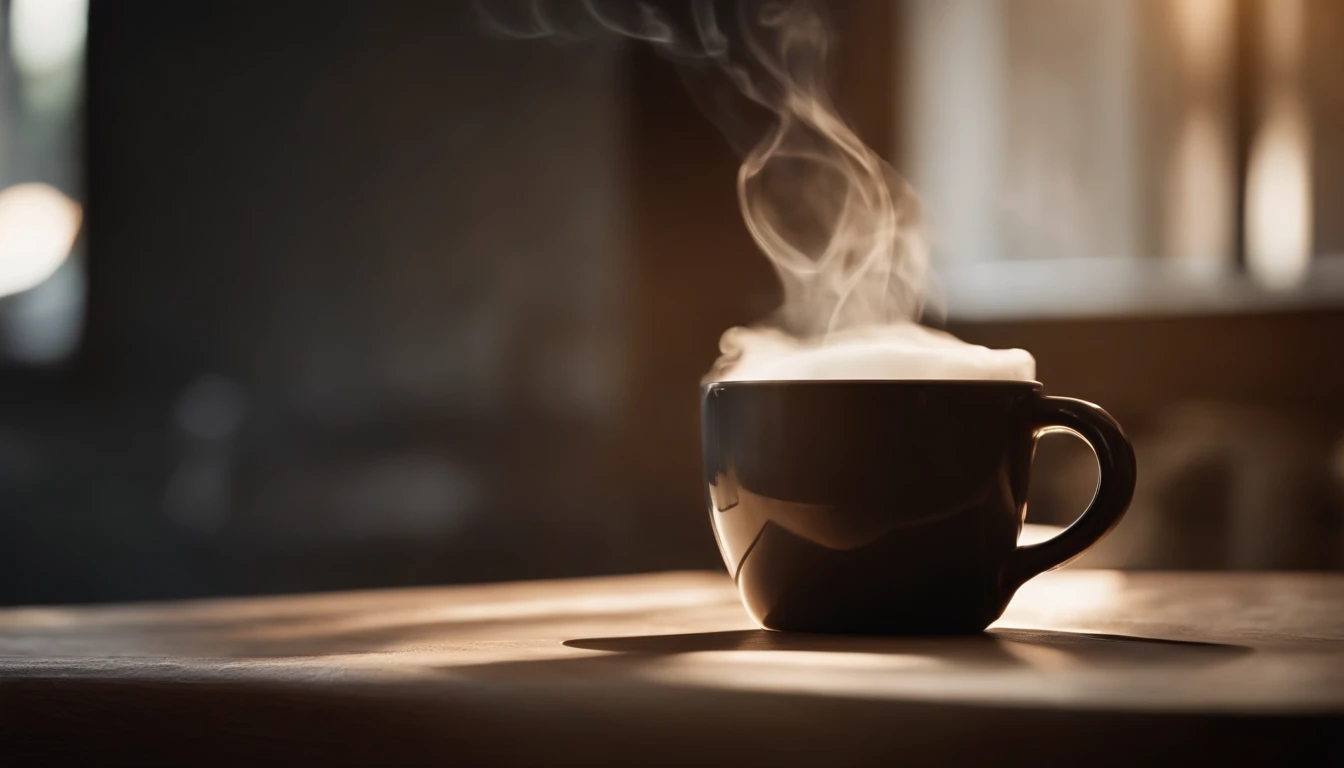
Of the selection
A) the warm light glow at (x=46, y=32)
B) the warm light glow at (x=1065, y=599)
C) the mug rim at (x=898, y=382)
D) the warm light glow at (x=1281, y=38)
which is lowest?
the warm light glow at (x=1065, y=599)

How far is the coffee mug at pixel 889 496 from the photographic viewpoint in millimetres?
416

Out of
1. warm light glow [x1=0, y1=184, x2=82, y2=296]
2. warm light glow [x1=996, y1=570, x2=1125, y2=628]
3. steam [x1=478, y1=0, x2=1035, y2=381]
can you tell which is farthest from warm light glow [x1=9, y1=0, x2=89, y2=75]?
warm light glow [x1=996, y1=570, x2=1125, y2=628]

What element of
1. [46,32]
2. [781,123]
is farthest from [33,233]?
[781,123]

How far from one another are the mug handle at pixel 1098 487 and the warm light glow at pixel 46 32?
2857 millimetres

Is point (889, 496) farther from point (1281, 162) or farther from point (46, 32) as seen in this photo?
point (46, 32)

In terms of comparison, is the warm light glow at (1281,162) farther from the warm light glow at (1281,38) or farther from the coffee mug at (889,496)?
the coffee mug at (889,496)

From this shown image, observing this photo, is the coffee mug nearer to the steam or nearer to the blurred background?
the steam

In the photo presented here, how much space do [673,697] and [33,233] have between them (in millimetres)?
2852

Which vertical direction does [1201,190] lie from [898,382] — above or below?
above

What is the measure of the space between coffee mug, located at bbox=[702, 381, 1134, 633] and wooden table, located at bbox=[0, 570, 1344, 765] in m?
0.02

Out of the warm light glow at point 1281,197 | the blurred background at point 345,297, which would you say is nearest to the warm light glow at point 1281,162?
the warm light glow at point 1281,197

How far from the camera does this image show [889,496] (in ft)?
1.36

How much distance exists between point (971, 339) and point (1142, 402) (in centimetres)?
34

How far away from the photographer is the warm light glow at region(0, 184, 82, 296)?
2701 mm
